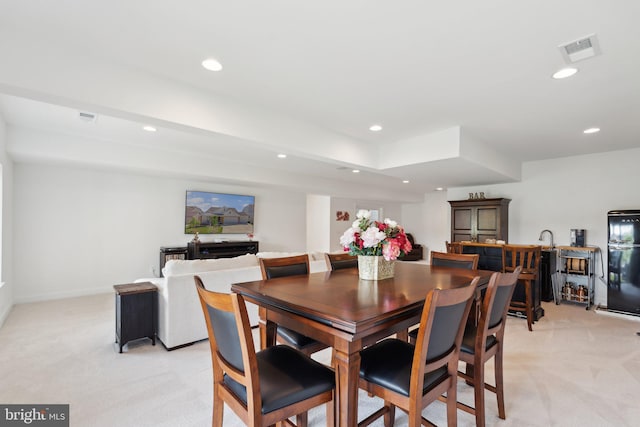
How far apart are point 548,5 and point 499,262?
11.8 feet

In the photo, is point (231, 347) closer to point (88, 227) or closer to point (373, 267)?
point (373, 267)

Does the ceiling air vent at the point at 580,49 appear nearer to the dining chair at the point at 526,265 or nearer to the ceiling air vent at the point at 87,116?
the dining chair at the point at 526,265

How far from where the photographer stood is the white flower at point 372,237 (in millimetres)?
2066

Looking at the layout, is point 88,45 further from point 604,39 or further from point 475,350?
point 604,39

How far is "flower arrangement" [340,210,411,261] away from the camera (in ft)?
6.84


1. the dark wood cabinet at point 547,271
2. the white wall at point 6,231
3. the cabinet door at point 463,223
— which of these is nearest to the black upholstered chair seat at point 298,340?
the white wall at point 6,231

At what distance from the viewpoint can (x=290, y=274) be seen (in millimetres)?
2467

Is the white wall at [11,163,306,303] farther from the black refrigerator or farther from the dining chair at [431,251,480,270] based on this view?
the black refrigerator

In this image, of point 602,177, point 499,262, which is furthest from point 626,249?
point 499,262

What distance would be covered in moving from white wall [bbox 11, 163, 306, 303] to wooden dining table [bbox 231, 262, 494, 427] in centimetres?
489

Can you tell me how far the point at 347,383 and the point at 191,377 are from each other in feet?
6.04

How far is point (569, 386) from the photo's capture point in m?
2.46

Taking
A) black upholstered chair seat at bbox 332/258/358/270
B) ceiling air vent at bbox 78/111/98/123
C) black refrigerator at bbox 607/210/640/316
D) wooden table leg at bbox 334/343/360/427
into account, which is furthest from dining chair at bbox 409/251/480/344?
ceiling air vent at bbox 78/111/98/123

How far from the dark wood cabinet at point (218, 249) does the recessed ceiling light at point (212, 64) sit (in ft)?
14.4
